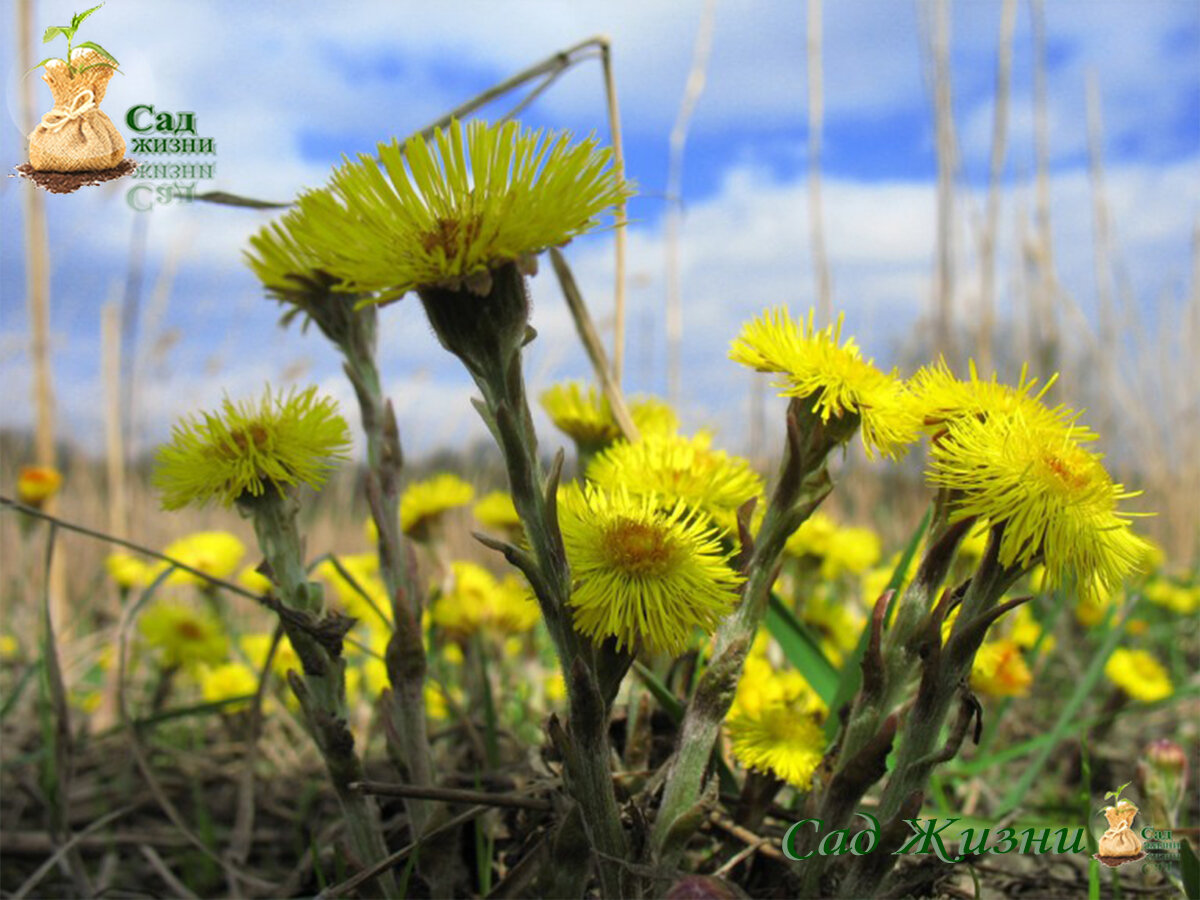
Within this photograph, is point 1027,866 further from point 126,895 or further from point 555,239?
point 126,895

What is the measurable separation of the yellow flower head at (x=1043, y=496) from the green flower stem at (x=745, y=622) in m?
0.12

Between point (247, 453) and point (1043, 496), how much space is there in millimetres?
781

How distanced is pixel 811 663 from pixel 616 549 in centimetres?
61

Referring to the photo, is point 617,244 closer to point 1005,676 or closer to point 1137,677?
point 1005,676

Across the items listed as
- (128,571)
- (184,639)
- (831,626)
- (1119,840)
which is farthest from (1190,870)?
(128,571)

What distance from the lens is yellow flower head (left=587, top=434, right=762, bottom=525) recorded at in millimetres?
1020

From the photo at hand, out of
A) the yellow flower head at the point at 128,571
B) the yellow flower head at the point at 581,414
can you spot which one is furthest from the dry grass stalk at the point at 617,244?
the yellow flower head at the point at 128,571

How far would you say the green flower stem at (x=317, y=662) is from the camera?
1.00m

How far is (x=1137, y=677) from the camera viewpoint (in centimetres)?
231

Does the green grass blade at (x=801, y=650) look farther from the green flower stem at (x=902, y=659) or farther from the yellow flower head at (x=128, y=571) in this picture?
the yellow flower head at (x=128, y=571)

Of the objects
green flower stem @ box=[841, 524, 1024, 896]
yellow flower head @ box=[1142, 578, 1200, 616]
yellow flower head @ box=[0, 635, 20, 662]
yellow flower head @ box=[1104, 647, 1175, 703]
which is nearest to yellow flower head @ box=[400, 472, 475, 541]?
green flower stem @ box=[841, 524, 1024, 896]

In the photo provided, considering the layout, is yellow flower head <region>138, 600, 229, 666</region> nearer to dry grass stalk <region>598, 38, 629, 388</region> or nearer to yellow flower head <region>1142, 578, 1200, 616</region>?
dry grass stalk <region>598, 38, 629, 388</region>

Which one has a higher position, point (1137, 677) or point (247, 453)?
point (247, 453)

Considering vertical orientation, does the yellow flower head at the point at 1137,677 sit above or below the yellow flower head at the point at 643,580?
below
